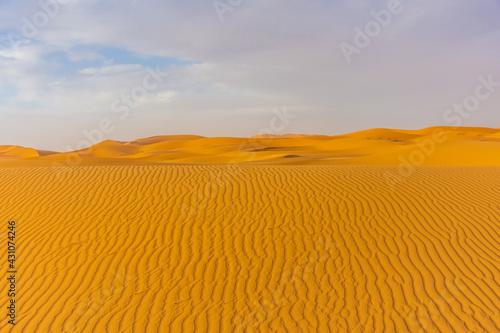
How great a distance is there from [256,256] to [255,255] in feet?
0.13

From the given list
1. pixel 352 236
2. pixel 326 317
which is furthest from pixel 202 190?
pixel 326 317

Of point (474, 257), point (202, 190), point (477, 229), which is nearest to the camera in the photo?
point (474, 257)

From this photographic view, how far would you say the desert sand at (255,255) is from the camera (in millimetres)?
5379

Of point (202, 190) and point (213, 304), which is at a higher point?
point (202, 190)

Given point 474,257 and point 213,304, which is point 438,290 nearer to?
point 474,257

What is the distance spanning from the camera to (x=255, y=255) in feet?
22.9

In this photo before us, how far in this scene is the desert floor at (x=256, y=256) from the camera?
538 cm

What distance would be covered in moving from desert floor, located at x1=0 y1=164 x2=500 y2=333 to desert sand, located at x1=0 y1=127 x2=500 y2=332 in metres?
0.03

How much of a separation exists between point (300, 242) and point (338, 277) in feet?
4.12

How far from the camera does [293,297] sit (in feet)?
19.0

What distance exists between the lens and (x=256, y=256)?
694 cm

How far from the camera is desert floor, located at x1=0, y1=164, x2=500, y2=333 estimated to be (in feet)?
17.6

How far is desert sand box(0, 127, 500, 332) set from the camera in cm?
538

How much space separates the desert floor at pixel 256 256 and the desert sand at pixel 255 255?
3cm
